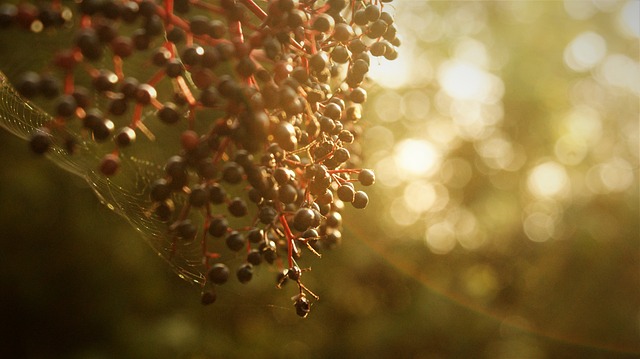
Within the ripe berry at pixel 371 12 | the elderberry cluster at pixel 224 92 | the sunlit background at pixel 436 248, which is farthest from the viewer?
the sunlit background at pixel 436 248

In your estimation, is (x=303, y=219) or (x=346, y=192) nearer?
(x=303, y=219)

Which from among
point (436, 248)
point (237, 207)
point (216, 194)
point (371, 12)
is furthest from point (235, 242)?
point (436, 248)

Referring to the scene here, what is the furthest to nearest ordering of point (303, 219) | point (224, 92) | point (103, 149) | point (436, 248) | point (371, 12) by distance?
point (436, 248) < point (103, 149) < point (371, 12) < point (303, 219) < point (224, 92)

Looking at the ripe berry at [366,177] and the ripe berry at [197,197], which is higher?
the ripe berry at [366,177]

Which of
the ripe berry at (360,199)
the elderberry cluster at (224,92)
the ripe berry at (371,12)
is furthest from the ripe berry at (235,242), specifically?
the ripe berry at (371,12)

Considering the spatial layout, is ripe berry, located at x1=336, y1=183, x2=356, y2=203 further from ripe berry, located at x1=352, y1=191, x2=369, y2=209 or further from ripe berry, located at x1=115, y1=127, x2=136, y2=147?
ripe berry, located at x1=115, y1=127, x2=136, y2=147

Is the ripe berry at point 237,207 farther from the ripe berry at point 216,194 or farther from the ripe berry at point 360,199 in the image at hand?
the ripe berry at point 360,199

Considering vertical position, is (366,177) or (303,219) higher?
(366,177)

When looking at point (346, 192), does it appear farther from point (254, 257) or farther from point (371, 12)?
point (371, 12)

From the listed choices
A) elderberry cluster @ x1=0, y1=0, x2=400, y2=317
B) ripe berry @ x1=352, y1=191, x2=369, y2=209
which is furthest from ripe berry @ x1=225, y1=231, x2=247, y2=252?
ripe berry @ x1=352, y1=191, x2=369, y2=209
